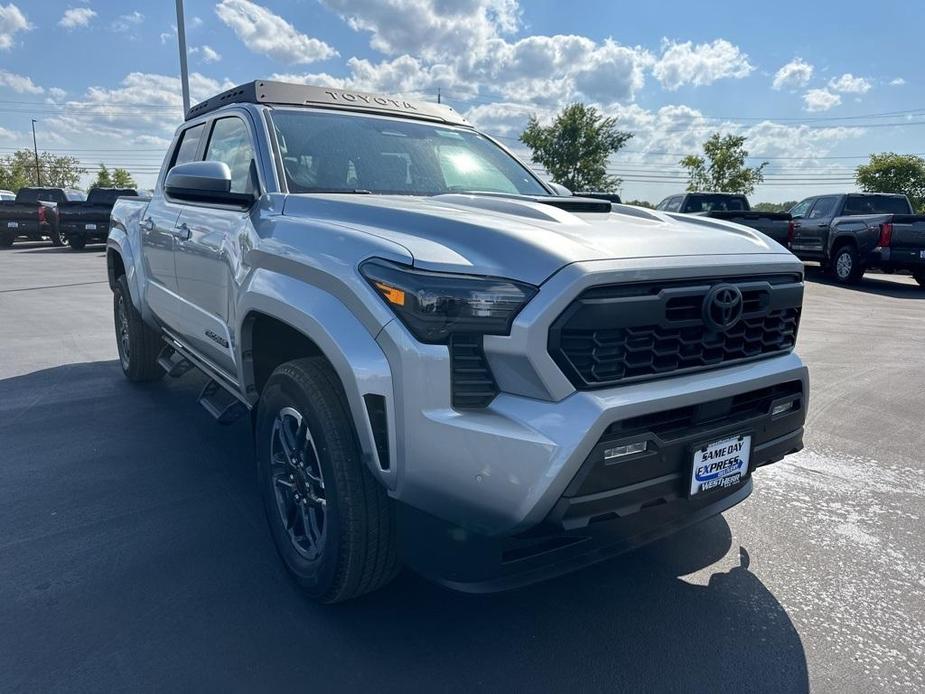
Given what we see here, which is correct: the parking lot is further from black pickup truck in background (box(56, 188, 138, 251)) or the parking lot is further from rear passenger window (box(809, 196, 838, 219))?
black pickup truck in background (box(56, 188, 138, 251))

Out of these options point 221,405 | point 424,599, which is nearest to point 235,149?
point 221,405

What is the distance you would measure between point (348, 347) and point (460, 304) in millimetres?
409

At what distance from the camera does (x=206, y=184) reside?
2908 millimetres

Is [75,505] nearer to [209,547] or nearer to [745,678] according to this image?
[209,547]

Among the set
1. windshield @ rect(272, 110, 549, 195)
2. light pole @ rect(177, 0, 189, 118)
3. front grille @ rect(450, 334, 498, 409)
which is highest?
light pole @ rect(177, 0, 189, 118)

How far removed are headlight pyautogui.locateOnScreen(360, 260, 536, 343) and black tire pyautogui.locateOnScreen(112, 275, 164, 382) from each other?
156 inches

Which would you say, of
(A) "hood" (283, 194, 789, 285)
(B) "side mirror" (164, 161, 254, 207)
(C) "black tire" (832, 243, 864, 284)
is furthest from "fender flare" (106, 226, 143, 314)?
(C) "black tire" (832, 243, 864, 284)

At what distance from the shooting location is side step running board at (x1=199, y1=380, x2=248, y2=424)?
3.53 meters

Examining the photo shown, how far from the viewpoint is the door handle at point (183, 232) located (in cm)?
375

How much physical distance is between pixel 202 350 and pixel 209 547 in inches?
50.4

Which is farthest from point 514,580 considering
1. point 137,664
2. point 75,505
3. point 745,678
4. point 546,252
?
point 75,505

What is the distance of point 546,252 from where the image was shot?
6.59ft

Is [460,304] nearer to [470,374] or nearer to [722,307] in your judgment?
[470,374]

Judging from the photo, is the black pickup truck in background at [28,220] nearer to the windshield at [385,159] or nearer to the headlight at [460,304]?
the windshield at [385,159]
